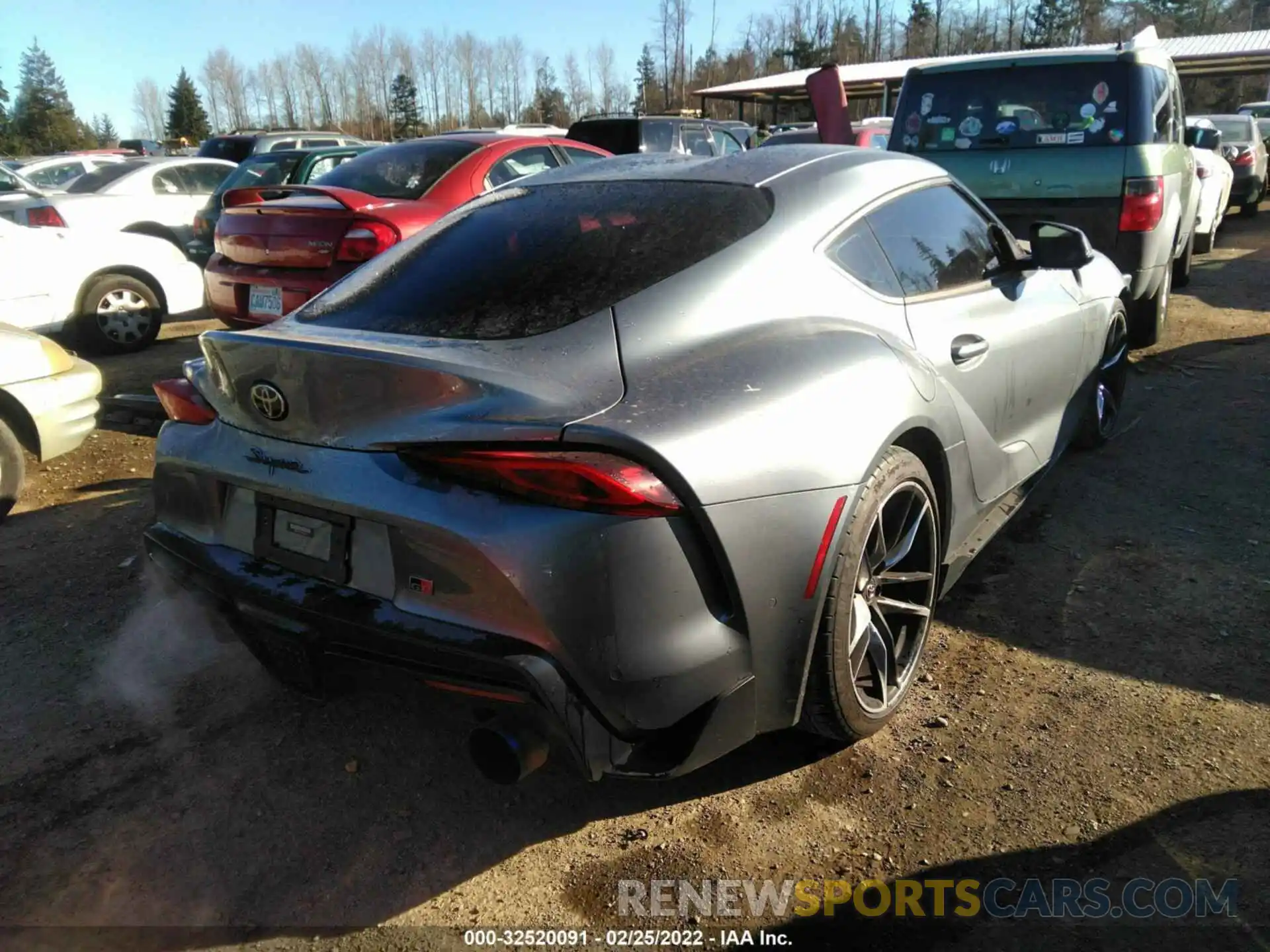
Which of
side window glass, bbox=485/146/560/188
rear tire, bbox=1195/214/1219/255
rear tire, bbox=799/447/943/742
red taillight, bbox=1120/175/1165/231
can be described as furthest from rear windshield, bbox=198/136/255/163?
rear tire, bbox=799/447/943/742

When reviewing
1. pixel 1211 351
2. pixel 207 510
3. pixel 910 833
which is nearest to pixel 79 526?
pixel 207 510

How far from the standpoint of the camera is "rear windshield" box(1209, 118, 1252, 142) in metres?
15.9

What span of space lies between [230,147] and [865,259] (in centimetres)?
1692

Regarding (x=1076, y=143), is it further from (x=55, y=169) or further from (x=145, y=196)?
(x=55, y=169)

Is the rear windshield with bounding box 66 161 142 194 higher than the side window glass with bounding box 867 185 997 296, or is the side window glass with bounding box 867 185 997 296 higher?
the side window glass with bounding box 867 185 997 296

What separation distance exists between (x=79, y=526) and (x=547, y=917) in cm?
343

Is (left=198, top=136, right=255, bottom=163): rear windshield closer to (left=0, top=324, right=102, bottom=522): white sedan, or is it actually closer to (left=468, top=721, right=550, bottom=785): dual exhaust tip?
(left=0, top=324, right=102, bottom=522): white sedan

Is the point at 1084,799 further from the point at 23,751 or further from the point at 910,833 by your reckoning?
the point at 23,751

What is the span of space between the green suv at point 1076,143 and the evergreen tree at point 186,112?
73.2m

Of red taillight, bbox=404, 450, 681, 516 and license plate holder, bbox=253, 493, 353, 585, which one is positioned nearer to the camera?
red taillight, bbox=404, 450, 681, 516

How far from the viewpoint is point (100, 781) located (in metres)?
2.73

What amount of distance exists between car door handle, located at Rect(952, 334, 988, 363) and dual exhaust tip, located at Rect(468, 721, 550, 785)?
1811mm

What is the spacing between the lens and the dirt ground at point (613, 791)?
226 cm

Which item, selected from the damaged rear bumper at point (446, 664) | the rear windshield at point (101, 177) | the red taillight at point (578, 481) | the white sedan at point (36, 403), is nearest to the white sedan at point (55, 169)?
the rear windshield at point (101, 177)
